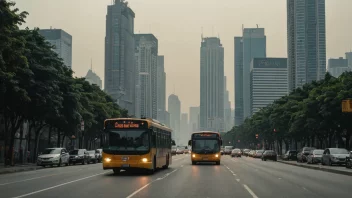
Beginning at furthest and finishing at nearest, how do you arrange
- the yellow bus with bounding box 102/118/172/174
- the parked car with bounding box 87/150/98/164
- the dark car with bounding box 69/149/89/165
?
the parked car with bounding box 87/150/98/164 < the dark car with bounding box 69/149/89/165 < the yellow bus with bounding box 102/118/172/174

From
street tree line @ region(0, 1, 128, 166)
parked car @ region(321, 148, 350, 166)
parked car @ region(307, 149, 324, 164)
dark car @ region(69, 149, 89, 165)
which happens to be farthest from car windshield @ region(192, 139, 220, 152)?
dark car @ region(69, 149, 89, 165)

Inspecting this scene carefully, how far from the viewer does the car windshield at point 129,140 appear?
91.8 ft

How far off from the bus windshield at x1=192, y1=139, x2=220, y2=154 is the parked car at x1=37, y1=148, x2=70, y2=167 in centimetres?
1178

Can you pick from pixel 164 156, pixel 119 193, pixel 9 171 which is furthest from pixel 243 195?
pixel 9 171

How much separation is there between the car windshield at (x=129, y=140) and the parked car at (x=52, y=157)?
61.3ft

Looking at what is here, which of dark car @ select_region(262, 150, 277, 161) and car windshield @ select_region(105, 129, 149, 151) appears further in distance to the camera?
dark car @ select_region(262, 150, 277, 161)

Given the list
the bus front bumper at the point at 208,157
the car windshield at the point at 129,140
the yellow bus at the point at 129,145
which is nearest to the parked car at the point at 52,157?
the bus front bumper at the point at 208,157

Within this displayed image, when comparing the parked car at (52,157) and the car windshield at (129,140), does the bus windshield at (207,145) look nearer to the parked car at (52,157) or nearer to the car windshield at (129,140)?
the parked car at (52,157)

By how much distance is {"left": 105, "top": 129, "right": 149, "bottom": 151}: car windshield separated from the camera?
1101 inches

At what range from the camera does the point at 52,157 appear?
1797 inches

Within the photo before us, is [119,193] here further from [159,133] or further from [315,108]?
[315,108]

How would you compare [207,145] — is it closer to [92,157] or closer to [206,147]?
[206,147]

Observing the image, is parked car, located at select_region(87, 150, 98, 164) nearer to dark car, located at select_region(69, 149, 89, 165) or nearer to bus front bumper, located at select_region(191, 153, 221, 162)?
dark car, located at select_region(69, 149, 89, 165)

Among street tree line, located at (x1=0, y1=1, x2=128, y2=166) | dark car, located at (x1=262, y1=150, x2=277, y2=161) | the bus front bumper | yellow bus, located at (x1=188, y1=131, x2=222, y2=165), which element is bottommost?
dark car, located at (x1=262, y1=150, x2=277, y2=161)
